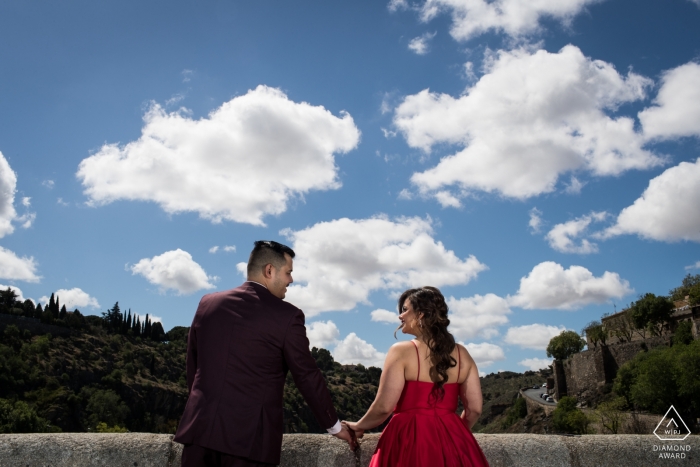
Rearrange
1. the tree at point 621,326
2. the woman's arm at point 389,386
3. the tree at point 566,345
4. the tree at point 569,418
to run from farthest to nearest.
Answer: the tree at point 566,345
the tree at point 621,326
the tree at point 569,418
the woman's arm at point 389,386

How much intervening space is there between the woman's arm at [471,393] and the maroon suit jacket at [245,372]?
3.05 feet

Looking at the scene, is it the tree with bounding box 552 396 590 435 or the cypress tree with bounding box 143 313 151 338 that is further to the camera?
the cypress tree with bounding box 143 313 151 338

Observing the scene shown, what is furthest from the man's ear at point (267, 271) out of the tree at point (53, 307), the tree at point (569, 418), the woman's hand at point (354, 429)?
the tree at point (53, 307)

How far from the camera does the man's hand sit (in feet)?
10.8

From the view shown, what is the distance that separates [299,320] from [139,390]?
9395 centimetres

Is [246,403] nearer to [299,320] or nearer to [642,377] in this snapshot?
[299,320]

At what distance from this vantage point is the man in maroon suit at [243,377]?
9.09ft

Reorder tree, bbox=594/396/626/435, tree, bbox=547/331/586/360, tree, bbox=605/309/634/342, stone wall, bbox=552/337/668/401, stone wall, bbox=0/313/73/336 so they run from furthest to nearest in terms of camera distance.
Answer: stone wall, bbox=0/313/73/336 < tree, bbox=547/331/586/360 < tree, bbox=605/309/634/342 < stone wall, bbox=552/337/668/401 < tree, bbox=594/396/626/435

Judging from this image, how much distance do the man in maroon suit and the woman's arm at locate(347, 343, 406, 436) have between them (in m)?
0.31

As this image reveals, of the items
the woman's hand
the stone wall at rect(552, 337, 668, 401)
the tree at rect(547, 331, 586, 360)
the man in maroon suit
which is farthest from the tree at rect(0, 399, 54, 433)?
the tree at rect(547, 331, 586, 360)

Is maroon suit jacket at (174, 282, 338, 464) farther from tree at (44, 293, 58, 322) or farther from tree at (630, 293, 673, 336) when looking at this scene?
tree at (44, 293, 58, 322)

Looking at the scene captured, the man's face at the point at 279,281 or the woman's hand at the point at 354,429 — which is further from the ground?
the man's face at the point at 279,281

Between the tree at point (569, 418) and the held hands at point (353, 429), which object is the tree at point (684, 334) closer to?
the tree at point (569, 418)

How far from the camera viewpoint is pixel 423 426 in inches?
126
